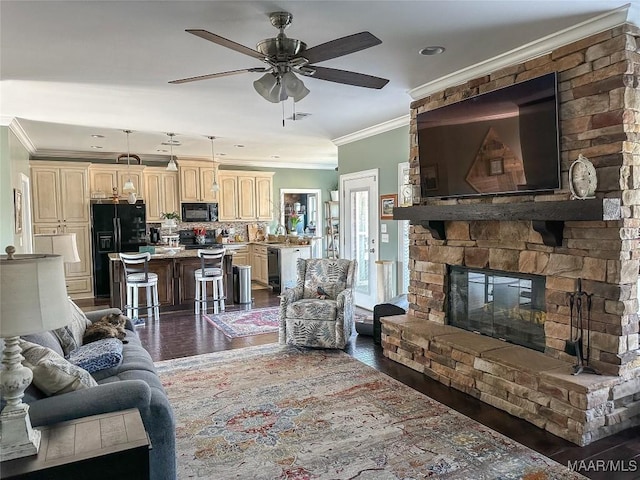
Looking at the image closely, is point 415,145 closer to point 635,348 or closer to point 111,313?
point 635,348

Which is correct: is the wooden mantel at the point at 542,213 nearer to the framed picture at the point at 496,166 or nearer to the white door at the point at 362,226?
the framed picture at the point at 496,166

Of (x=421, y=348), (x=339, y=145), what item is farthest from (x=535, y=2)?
(x=339, y=145)

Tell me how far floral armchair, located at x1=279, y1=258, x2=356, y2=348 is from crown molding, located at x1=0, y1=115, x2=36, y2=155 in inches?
154

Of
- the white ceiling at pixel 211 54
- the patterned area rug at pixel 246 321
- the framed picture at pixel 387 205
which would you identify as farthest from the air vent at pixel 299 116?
the patterned area rug at pixel 246 321

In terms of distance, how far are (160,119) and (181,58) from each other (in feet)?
7.51

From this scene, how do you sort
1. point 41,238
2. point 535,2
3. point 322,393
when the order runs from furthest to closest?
point 41,238
point 322,393
point 535,2

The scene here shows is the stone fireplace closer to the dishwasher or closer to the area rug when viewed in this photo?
the area rug

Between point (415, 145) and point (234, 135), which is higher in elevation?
point (234, 135)

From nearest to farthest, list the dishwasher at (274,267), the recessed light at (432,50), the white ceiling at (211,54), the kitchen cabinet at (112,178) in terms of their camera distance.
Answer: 1. the white ceiling at (211,54)
2. the recessed light at (432,50)
3. the kitchen cabinet at (112,178)
4. the dishwasher at (274,267)

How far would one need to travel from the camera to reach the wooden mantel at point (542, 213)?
9.14 feet

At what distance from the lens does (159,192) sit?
8.77 metres

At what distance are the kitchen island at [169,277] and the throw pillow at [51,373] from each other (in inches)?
174

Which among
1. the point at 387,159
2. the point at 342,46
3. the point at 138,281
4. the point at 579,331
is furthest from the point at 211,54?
the point at 138,281

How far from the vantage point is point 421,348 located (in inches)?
163
